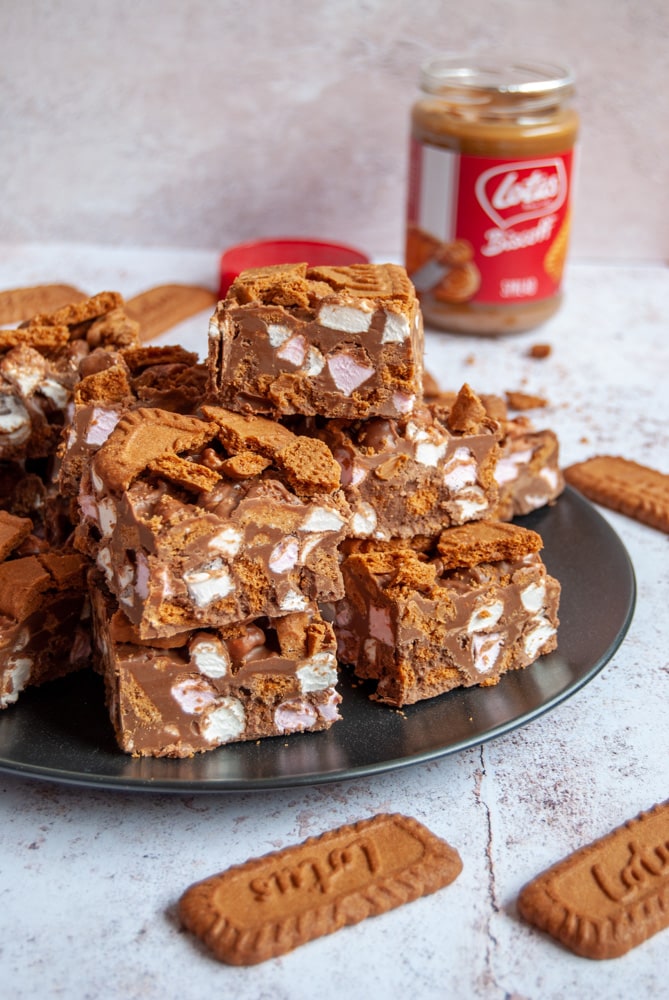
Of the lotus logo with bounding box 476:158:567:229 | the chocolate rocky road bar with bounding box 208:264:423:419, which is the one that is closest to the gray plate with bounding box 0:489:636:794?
the chocolate rocky road bar with bounding box 208:264:423:419

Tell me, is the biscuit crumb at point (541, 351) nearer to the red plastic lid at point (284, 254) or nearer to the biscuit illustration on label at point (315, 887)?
the red plastic lid at point (284, 254)

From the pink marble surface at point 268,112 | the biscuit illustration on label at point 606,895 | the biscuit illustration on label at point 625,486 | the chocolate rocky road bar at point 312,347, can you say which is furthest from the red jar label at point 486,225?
the biscuit illustration on label at point 606,895

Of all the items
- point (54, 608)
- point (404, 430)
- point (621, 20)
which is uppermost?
point (621, 20)

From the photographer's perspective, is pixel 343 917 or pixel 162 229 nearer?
pixel 343 917

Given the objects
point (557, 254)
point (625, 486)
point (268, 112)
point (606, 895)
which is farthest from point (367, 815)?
point (268, 112)

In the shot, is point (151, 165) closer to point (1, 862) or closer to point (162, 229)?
point (162, 229)

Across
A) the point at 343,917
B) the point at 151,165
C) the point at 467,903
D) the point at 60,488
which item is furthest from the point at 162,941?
the point at 151,165

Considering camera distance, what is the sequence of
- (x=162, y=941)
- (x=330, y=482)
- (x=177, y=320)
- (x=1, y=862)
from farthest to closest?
(x=177, y=320) < (x=330, y=482) < (x=1, y=862) < (x=162, y=941)
